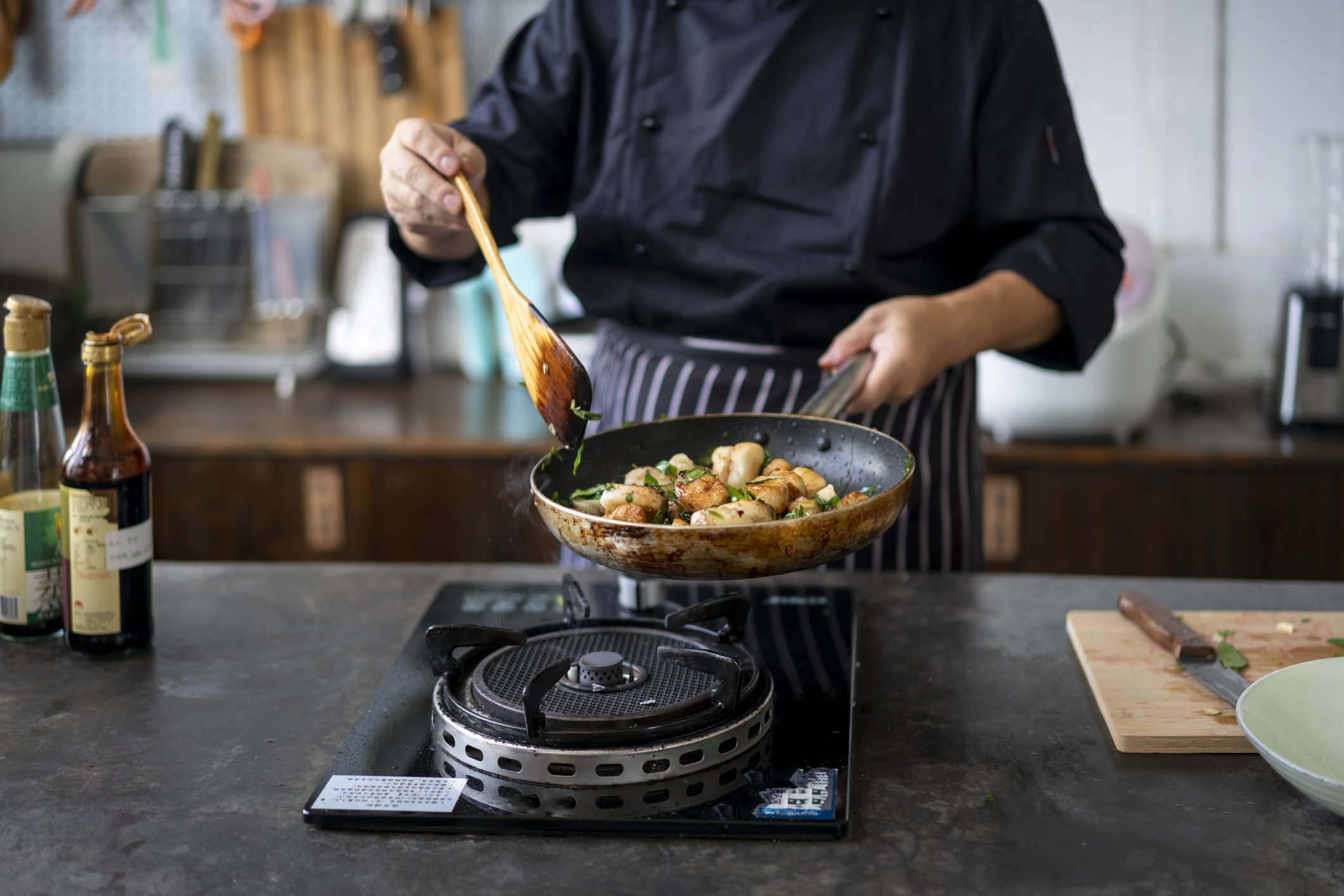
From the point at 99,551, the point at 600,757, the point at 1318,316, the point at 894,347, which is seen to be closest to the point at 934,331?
the point at 894,347

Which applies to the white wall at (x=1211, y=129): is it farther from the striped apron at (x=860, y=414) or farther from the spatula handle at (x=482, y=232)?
the spatula handle at (x=482, y=232)

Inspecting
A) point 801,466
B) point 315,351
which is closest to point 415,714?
point 801,466

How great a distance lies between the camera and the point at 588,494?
1.21 meters

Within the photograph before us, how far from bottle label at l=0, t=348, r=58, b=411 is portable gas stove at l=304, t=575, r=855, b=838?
1.46 ft

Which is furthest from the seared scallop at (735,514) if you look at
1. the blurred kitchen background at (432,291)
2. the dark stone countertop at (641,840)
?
the blurred kitchen background at (432,291)

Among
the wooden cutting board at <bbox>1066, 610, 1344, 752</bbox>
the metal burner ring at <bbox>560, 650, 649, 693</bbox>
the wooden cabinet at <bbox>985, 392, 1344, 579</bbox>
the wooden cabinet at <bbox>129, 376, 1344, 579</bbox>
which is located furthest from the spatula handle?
the wooden cabinet at <bbox>985, 392, 1344, 579</bbox>

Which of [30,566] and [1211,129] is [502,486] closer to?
[30,566]

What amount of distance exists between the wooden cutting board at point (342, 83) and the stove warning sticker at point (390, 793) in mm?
2280

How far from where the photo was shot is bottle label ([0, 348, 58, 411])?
4.11 feet

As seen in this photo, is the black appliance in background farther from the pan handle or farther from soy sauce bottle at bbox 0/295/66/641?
soy sauce bottle at bbox 0/295/66/641

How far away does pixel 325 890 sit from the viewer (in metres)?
0.86

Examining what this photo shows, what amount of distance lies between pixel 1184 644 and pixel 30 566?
1102 mm

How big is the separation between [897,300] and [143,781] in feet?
2.91

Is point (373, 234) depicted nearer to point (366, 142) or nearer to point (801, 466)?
point (366, 142)
